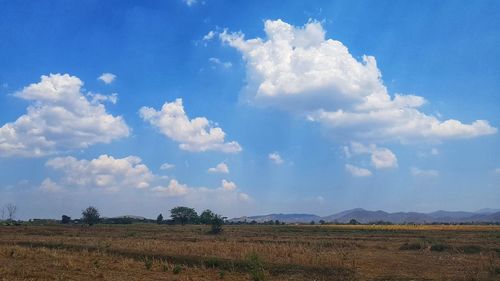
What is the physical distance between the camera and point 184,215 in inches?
6929

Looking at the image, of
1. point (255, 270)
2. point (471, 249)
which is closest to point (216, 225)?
point (471, 249)

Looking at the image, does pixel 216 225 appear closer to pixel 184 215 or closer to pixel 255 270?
pixel 255 270

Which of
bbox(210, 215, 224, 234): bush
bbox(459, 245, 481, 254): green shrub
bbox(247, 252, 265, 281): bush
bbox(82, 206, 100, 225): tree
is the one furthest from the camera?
bbox(82, 206, 100, 225): tree

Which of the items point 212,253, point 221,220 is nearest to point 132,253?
point 212,253

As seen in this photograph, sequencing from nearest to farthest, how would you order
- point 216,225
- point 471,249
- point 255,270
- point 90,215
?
point 255,270 → point 471,249 → point 216,225 → point 90,215

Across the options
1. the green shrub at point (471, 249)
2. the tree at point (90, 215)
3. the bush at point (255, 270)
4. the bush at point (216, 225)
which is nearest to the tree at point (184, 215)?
the tree at point (90, 215)

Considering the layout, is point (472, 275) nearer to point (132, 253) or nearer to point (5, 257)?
point (132, 253)

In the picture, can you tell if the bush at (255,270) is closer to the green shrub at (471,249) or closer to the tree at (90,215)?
the green shrub at (471,249)

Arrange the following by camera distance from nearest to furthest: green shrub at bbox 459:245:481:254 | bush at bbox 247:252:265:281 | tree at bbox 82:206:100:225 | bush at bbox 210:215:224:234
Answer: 1. bush at bbox 247:252:265:281
2. green shrub at bbox 459:245:481:254
3. bush at bbox 210:215:224:234
4. tree at bbox 82:206:100:225

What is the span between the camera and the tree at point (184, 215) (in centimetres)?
17575

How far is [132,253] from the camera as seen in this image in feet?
116

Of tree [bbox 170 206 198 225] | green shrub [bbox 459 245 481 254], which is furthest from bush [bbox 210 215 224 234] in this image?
A: tree [bbox 170 206 198 225]

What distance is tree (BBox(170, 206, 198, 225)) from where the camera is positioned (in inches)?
6919

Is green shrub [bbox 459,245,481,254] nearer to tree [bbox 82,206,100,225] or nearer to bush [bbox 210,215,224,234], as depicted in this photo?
bush [bbox 210,215,224,234]
